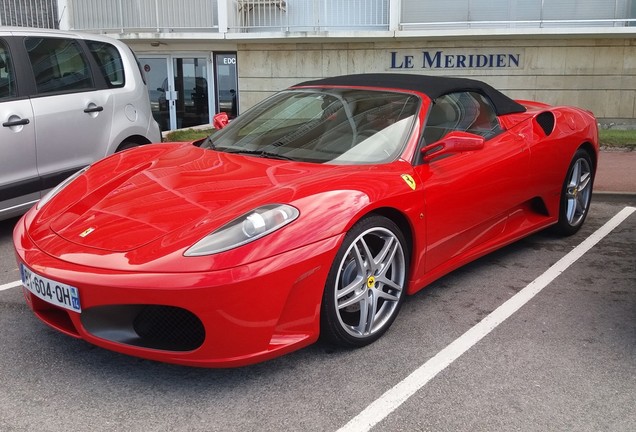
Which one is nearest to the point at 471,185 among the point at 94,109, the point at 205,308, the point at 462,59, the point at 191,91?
the point at 205,308

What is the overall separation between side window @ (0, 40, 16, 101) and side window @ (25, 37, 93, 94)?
19cm

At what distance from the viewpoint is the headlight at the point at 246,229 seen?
2717mm

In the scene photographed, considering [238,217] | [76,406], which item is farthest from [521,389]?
[76,406]

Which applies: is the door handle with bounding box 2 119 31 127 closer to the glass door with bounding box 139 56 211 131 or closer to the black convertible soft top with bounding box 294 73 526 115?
the black convertible soft top with bounding box 294 73 526 115

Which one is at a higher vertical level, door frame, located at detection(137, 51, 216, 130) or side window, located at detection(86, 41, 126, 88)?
side window, located at detection(86, 41, 126, 88)

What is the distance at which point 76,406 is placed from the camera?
2715 millimetres

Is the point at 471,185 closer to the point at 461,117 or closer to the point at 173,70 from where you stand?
the point at 461,117

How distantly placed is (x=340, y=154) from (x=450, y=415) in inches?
61.4

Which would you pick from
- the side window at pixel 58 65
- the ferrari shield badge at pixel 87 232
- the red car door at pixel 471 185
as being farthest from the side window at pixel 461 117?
the side window at pixel 58 65

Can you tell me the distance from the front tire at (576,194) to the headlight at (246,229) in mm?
2950

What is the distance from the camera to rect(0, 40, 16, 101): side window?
5066 millimetres

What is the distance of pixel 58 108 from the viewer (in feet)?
17.5

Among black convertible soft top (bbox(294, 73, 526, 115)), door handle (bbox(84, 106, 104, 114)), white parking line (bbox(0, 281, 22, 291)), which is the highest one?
black convertible soft top (bbox(294, 73, 526, 115))

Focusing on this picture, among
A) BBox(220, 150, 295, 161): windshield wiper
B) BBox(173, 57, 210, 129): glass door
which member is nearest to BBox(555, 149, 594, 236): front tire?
BBox(220, 150, 295, 161): windshield wiper
